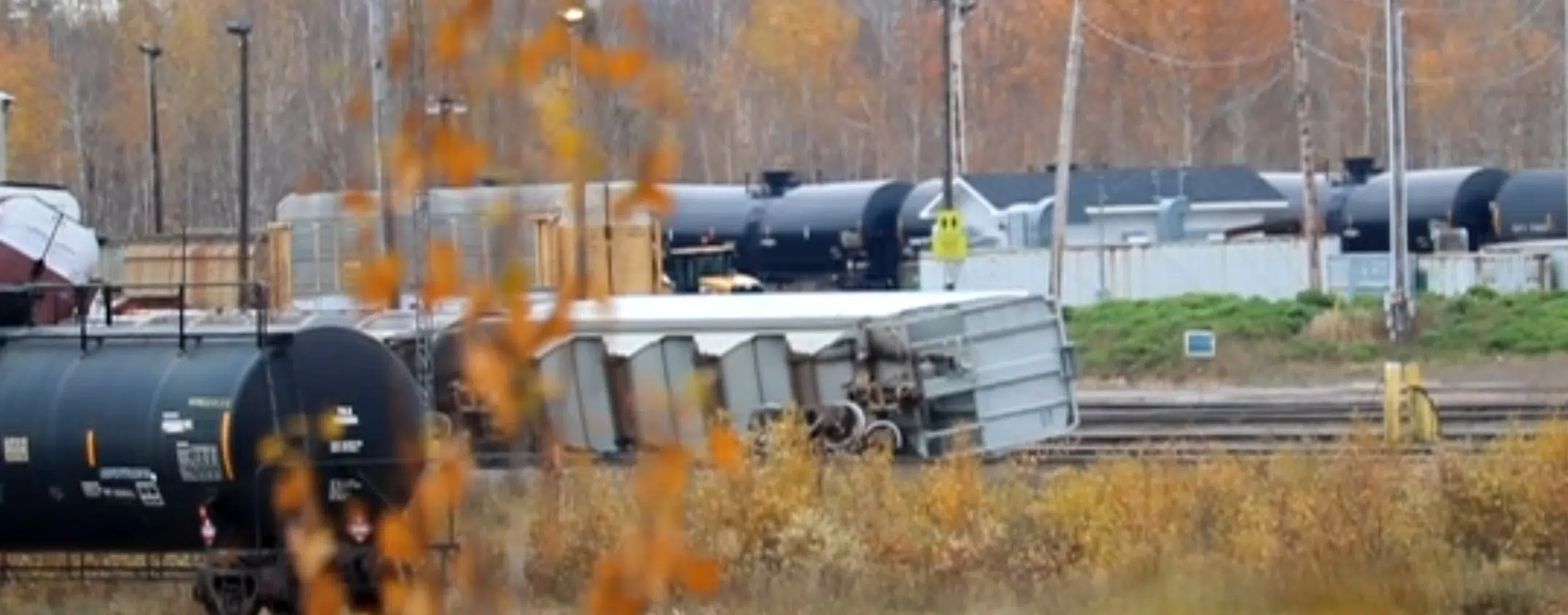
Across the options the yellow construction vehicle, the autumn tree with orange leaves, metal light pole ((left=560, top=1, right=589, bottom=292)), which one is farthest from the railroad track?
the autumn tree with orange leaves

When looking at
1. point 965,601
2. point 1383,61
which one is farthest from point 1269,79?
point 965,601

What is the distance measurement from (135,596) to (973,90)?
8177 centimetres

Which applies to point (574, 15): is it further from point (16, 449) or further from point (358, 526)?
point (16, 449)

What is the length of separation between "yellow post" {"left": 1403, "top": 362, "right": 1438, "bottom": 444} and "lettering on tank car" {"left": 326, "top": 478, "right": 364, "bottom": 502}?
1276 centimetres

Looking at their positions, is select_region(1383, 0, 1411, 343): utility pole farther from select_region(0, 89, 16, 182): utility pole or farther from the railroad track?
select_region(0, 89, 16, 182): utility pole

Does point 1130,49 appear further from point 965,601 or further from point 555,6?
point 555,6

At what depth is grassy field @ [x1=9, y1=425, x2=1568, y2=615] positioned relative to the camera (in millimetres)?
16281

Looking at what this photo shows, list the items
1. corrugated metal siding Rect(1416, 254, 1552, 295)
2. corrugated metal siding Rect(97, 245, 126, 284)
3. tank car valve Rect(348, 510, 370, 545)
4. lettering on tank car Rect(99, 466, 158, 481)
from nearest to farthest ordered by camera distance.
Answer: tank car valve Rect(348, 510, 370, 545), lettering on tank car Rect(99, 466, 158, 481), corrugated metal siding Rect(97, 245, 126, 284), corrugated metal siding Rect(1416, 254, 1552, 295)

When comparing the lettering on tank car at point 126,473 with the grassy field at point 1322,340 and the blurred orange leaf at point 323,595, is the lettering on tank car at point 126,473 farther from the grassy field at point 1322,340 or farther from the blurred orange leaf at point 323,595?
the grassy field at point 1322,340

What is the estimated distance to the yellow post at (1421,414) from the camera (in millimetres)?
25250

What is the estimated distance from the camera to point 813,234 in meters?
61.0

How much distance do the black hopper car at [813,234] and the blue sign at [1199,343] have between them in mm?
20840

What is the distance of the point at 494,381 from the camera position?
3.59 m

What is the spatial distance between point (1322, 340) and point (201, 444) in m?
29.6
